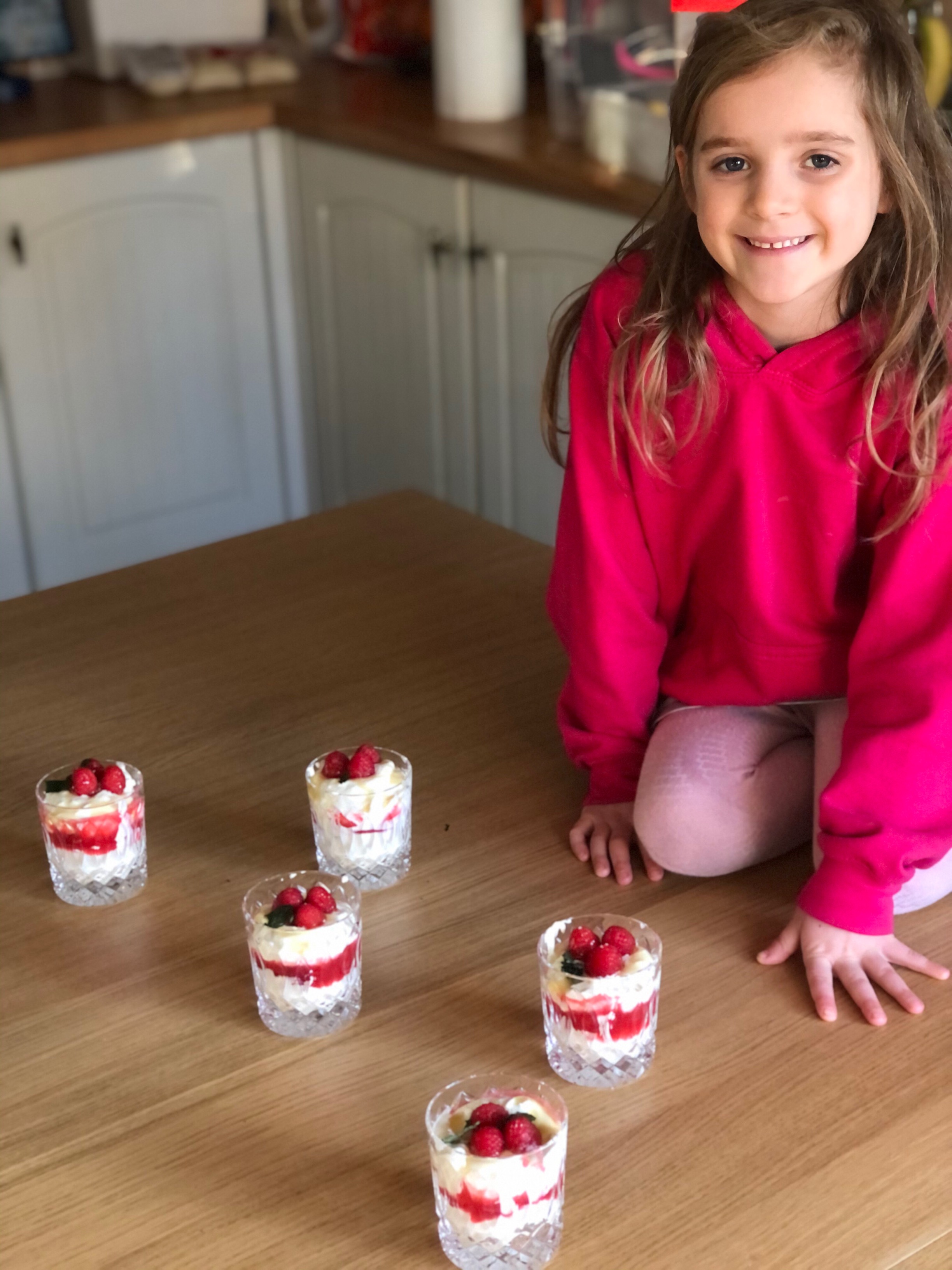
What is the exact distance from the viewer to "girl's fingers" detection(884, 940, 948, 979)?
1092 mm

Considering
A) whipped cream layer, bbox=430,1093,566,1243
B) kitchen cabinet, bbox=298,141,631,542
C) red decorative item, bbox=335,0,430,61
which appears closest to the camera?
whipped cream layer, bbox=430,1093,566,1243

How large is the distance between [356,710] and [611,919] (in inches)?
18.2

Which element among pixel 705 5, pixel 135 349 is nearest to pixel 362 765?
pixel 705 5

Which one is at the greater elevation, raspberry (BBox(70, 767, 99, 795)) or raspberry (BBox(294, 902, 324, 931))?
raspberry (BBox(70, 767, 99, 795))

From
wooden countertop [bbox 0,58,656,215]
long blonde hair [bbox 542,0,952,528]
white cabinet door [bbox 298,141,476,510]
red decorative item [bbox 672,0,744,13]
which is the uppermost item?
red decorative item [bbox 672,0,744,13]

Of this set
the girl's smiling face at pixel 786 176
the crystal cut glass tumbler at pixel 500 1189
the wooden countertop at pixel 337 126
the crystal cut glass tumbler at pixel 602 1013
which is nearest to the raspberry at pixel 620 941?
the crystal cut glass tumbler at pixel 602 1013

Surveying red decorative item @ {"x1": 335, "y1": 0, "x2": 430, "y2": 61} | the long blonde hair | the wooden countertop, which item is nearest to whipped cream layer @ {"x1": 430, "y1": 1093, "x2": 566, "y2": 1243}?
the long blonde hair

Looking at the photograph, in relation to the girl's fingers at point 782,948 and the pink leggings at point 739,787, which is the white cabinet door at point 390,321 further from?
the girl's fingers at point 782,948

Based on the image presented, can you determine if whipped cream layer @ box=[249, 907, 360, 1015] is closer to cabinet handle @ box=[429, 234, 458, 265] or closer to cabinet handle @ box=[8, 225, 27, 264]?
cabinet handle @ box=[429, 234, 458, 265]

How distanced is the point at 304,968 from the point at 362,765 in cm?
21

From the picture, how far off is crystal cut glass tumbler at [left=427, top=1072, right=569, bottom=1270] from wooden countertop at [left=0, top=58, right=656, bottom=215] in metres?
1.49

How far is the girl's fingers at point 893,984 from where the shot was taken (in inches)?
41.6

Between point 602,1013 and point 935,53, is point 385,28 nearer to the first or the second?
point 935,53

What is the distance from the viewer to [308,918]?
3.40ft
